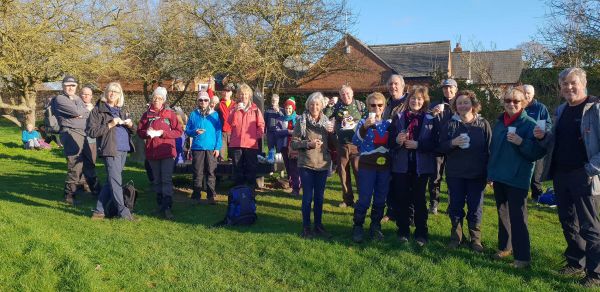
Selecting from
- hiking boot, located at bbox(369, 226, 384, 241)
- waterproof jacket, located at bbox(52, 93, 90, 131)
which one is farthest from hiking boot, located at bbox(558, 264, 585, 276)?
waterproof jacket, located at bbox(52, 93, 90, 131)

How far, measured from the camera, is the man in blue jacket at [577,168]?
4336 millimetres

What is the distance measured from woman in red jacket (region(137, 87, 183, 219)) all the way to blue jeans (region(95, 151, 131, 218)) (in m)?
0.45

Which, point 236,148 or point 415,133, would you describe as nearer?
point 415,133

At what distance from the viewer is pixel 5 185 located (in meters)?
9.45

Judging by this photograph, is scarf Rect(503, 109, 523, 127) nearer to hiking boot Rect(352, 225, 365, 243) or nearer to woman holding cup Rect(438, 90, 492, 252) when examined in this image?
woman holding cup Rect(438, 90, 492, 252)

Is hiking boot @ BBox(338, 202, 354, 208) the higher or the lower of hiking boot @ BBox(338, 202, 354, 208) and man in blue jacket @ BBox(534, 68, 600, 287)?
the lower

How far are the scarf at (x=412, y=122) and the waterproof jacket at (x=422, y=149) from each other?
0.05m

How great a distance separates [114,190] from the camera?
6.74 meters

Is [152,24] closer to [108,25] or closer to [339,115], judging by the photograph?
[108,25]

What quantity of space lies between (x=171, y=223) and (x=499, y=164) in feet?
14.3

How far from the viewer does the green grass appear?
4523 millimetres

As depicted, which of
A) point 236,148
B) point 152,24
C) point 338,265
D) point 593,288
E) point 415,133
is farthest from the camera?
point 152,24

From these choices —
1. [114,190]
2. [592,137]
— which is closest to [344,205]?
[114,190]

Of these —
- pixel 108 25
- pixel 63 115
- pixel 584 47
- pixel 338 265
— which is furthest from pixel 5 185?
pixel 584 47
